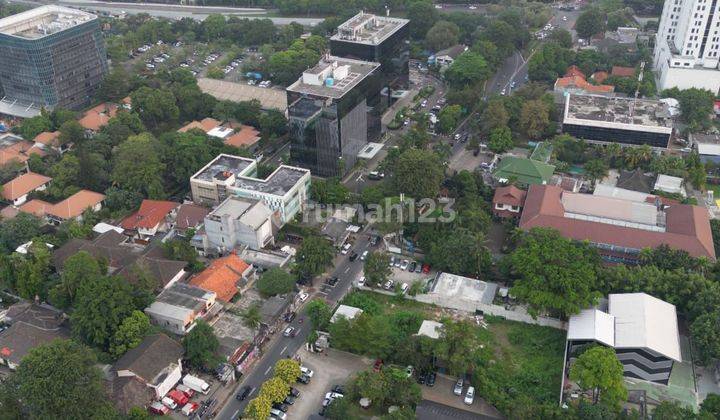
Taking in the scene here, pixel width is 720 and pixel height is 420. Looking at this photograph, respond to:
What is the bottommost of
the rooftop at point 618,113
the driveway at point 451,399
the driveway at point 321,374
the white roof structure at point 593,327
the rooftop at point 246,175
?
the driveway at point 321,374

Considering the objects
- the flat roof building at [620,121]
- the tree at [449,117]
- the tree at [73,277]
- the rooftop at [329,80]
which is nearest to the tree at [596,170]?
the flat roof building at [620,121]

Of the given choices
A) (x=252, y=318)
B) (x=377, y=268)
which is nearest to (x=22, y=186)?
(x=252, y=318)

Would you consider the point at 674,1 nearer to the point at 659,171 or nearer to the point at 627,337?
the point at 659,171

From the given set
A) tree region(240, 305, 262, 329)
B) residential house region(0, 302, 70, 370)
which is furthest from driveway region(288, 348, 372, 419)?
residential house region(0, 302, 70, 370)

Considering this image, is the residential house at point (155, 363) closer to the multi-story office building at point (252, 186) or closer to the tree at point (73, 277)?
the tree at point (73, 277)

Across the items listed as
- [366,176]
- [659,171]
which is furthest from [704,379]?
[366,176]

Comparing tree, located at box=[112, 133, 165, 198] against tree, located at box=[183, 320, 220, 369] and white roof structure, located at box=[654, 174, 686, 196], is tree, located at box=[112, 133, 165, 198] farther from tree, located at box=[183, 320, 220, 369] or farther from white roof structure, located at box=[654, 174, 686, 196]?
white roof structure, located at box=[654, 174, 686, 196]

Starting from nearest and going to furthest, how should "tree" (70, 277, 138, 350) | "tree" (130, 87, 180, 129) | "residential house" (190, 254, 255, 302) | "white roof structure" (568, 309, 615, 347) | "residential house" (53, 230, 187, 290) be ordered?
"white roof structure" (568, 309, 615, 347) < "tree" (70, 277, 138, 350) < "residential house" (190, 254, 255, 302) < "residential house" (53, 230, 187, 290) < "tree" (130, 87, 180, 129)
